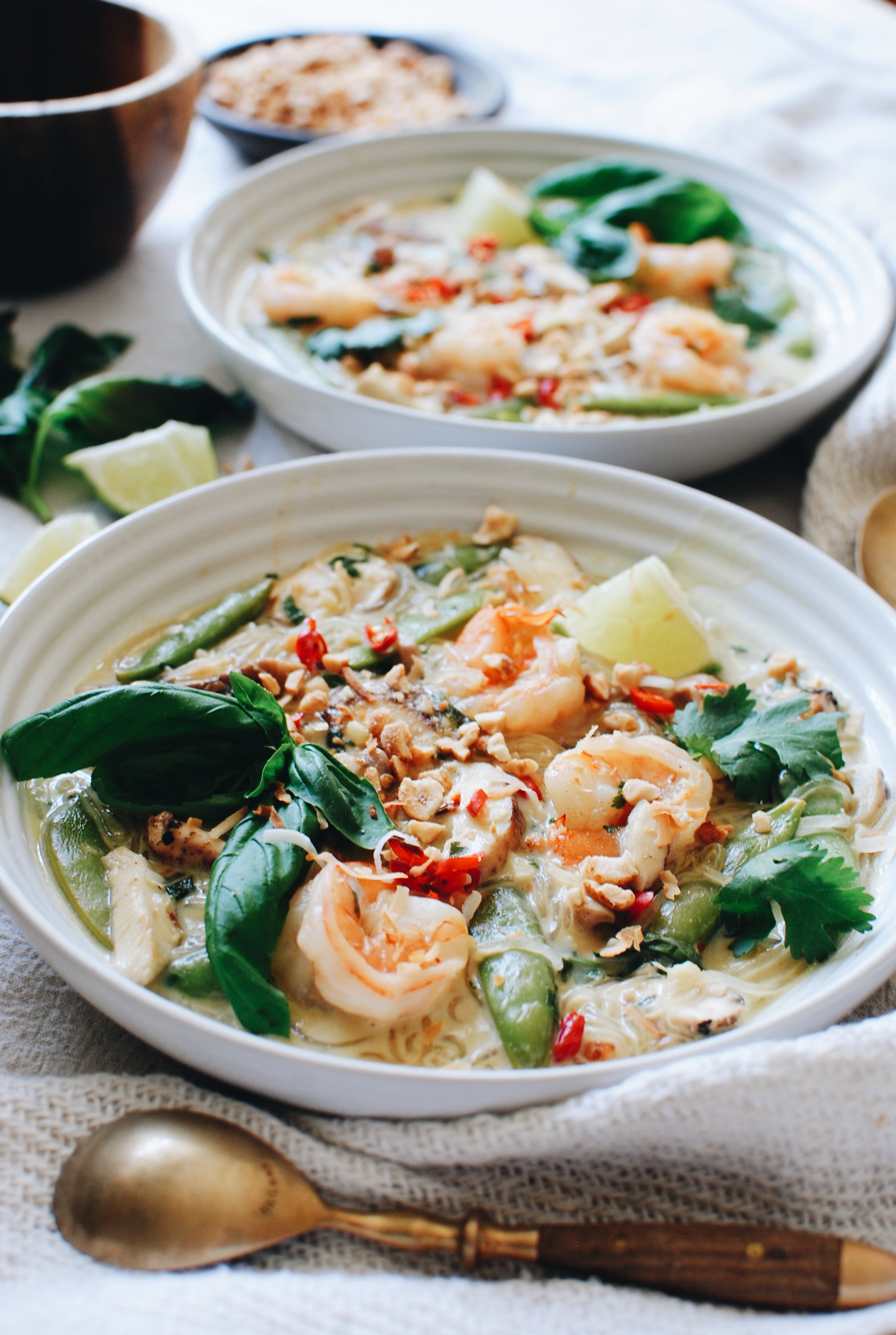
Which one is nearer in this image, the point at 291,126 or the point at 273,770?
the point at 273,770

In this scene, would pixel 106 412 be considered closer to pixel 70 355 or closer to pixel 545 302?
pixel 70 355

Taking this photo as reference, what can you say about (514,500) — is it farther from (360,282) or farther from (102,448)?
(360,282)

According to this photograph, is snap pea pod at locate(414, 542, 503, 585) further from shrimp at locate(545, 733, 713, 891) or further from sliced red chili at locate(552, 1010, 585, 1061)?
sliced red chili at locate(552, 1010, 585, 1061)

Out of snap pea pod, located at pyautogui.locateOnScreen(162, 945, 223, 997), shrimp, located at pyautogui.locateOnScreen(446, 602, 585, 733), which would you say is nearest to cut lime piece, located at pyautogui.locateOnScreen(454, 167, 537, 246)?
shrimp, located at pyautogui.locateOnScreen(446, 602, 585, 733)

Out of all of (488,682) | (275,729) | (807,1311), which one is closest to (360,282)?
(488,682)

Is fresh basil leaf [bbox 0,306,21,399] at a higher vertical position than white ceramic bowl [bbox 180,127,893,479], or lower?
lower

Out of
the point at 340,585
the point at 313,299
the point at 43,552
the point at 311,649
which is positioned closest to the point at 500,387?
the point at 313,299
